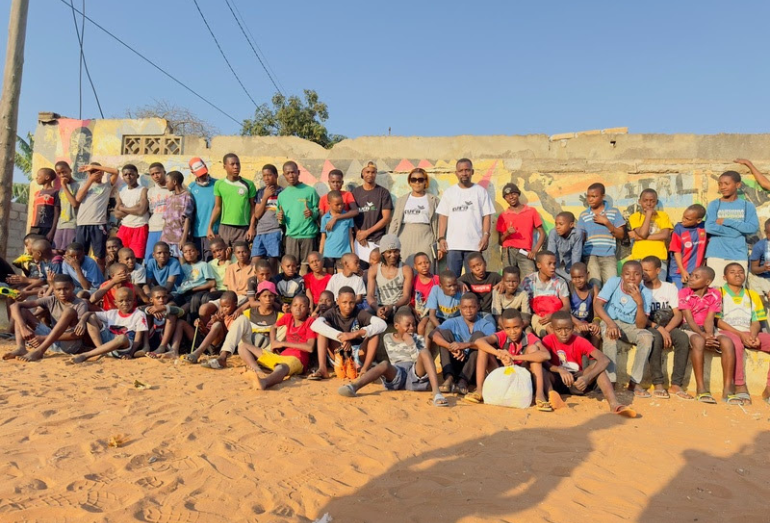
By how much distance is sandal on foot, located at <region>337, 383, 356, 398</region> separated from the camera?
16.1ft

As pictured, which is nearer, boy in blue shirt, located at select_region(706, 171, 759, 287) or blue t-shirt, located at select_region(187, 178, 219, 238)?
boy in blue shirt, located at select_region(706, 171, 759, 287)

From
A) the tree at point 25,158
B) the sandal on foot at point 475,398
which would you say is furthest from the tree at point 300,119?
the sandal on foot at point 475,398

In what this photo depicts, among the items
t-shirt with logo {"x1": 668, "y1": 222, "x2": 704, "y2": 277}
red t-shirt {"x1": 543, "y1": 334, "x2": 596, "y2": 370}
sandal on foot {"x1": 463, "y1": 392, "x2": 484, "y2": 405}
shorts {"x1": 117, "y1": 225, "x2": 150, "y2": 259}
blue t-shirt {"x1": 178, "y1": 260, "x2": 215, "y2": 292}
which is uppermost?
shorts {"x1": 117, "y1": 225, "x2": 150, "y2": 259}

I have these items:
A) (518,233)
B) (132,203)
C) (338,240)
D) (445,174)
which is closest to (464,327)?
(518,233)

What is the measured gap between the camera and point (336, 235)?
7219 mm

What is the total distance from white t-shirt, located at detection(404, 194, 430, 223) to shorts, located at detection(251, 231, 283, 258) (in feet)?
5.58

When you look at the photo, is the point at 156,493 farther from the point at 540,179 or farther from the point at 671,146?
the point at 671,146

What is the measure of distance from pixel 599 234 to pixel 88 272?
6360 mm

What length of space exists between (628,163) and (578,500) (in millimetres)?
5887

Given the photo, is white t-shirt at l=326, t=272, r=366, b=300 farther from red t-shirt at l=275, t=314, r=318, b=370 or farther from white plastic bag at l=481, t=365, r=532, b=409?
white plastic bag at l=481, t=365, r=532, b=409

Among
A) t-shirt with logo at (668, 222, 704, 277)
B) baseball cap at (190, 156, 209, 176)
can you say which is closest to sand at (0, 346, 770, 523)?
t-shirt with logo at (668, 222, 704, 277)

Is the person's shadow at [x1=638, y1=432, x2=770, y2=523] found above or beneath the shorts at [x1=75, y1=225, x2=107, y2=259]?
beneath

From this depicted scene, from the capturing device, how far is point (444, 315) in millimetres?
6109

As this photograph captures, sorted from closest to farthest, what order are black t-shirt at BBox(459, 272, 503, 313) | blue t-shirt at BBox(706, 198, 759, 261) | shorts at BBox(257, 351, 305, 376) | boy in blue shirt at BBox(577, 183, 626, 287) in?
1. shorts at BBox(257, 351, 305, 376)
2. black t-shirt at BBox(459, 272, 503, 313)
3. blue t-shirt at BBox(706, 198, 759, 261)
4. boy in blue shirt at BBox(577, 183, 626, 287)
